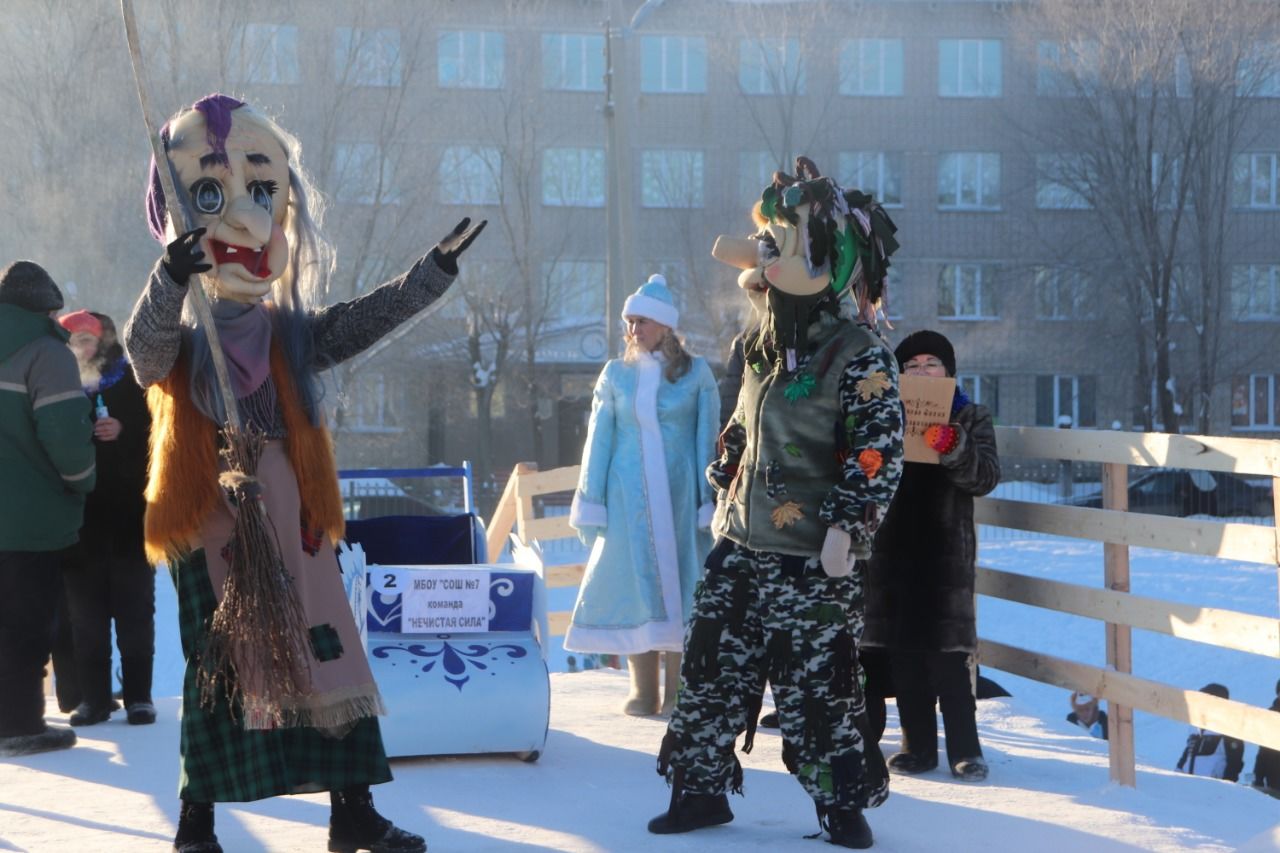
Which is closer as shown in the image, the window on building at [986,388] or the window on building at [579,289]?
the window on building at [579,289]

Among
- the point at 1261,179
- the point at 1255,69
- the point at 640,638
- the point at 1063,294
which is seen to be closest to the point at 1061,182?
the point at 1063,294

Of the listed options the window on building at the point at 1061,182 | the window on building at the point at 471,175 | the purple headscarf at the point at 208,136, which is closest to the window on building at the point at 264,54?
the window on building at the point at 471,175

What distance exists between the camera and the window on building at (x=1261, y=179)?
34750 millimetres

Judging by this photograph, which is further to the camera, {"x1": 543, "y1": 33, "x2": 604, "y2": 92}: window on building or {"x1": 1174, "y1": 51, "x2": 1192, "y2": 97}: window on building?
{"x1": 543, "y1": 33, "x2": 604, "y2": 92}: window on building

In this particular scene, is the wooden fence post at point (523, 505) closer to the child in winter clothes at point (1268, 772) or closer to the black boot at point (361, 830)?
the child in winter clothes at point (1268, 772)

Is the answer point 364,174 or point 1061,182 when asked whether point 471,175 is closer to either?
point 364,174

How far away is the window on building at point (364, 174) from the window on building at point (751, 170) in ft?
27.4

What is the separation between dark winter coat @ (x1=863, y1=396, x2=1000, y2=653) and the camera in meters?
5.36

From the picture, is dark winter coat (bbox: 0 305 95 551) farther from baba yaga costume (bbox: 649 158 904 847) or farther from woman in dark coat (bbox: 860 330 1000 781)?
woman in dark coat (bbox: 860 330 1000 781)

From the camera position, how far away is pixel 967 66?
115ft

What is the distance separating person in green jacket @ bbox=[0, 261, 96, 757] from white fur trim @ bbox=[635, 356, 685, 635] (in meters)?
2.19

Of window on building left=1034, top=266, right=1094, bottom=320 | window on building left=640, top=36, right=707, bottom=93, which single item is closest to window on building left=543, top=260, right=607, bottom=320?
window on building left=640, top=36, right=707, bottom=93

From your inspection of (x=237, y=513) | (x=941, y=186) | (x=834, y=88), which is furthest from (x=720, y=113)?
(x=237, y=513)

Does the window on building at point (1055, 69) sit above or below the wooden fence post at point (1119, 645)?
above
